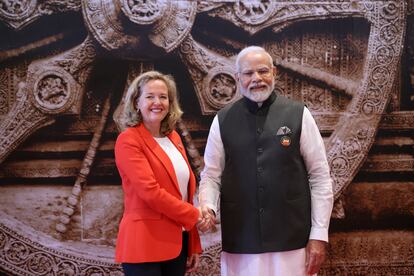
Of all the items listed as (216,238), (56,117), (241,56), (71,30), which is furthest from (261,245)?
(71,30)

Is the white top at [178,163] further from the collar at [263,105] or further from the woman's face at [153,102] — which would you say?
the collar at [263,105]

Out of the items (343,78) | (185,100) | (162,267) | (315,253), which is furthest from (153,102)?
(343,78)

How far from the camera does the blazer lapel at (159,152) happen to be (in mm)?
1844

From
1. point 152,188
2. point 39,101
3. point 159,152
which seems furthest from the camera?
point 39,101

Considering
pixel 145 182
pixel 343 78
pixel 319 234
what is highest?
pixel 343 78

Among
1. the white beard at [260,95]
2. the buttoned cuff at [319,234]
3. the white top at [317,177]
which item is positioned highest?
the white beard at [260,95]

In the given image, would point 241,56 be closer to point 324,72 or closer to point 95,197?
point 324,72

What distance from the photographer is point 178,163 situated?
1.91 m

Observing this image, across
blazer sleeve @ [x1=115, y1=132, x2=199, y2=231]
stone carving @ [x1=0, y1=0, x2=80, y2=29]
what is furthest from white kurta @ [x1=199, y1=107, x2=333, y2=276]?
stone carving @ [x1=0, y1=0, x2=80, y2=29]

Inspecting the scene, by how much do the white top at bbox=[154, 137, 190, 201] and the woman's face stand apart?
0.36ft

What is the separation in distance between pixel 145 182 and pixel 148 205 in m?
0.12

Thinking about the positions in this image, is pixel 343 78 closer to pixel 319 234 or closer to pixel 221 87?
pixel 221 87

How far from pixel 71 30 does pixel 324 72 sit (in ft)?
5.90

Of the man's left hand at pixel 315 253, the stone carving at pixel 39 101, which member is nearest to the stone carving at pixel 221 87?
the stone carving at pixel 39 101
